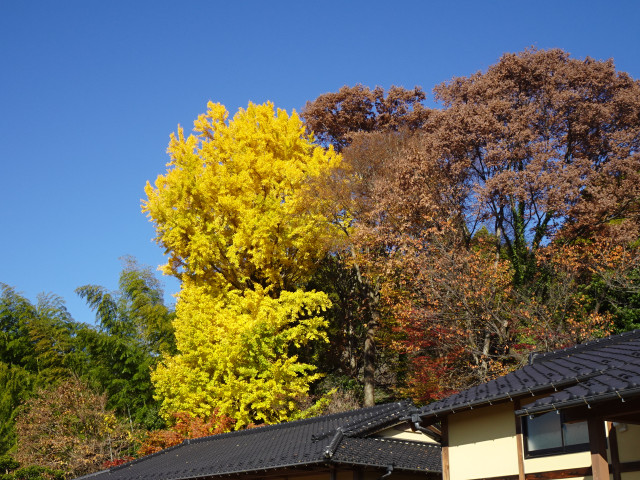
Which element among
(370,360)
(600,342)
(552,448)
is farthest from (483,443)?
(370,360)

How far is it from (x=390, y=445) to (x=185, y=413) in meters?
10.0

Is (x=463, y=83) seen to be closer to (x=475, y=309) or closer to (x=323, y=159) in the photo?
(x=323, y=159)

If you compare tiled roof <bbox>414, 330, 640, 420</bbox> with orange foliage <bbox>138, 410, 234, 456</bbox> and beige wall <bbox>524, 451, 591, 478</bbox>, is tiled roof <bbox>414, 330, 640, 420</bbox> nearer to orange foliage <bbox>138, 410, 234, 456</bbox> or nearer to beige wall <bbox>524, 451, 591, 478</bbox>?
beige wall <bbox>524, 451, 591, 478</bbox>

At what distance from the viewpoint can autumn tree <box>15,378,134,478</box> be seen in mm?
24938

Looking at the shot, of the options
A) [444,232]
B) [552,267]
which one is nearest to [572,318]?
[552,267]

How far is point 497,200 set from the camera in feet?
68.9

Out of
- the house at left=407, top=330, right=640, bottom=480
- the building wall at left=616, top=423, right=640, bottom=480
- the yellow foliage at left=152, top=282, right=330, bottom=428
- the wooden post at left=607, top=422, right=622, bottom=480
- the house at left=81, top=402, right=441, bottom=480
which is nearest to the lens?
the house at left=407, top=330, right=640, bottom=480

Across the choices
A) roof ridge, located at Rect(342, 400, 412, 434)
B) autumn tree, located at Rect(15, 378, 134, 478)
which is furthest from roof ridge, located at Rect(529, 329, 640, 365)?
autumn tree, located at Rect(15, 378, 134, 478)

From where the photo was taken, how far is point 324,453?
37.5 feet

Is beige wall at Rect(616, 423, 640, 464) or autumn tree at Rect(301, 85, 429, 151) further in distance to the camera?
autumn tree at Rect(301, 85, 429, 151)

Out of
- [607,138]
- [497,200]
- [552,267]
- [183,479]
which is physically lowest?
[183,479]

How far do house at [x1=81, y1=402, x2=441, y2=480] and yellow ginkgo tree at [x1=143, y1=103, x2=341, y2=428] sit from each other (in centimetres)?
508

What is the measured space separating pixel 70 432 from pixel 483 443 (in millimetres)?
20458

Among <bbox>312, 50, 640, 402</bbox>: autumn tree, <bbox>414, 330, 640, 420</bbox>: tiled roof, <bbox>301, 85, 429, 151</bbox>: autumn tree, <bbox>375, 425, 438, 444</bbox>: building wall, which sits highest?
<bbox>301, 85, 429, 151</bbox>: autumn tree
